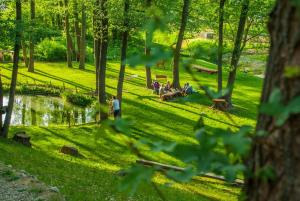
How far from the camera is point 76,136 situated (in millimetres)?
25375

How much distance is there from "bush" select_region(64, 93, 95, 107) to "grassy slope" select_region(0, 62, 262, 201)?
8.21 ft

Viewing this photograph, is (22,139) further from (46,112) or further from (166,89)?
(166,89)

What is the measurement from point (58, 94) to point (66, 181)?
2160cm

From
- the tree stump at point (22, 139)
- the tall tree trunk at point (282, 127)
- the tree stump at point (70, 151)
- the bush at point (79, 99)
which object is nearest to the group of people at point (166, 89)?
the bush at point (79, 99)

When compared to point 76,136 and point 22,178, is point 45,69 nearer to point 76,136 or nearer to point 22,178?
point 76,136

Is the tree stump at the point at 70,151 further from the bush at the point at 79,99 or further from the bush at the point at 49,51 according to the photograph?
the bush at the point at 49,51

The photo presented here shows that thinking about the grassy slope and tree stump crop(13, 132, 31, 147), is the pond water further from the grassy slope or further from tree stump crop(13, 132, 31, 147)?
tree stump crop(13, 132, 31, 147)

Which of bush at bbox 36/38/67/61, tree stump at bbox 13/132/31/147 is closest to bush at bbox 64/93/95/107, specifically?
tree stump at bbox 13/132/31/147

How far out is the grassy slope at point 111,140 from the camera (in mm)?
15555

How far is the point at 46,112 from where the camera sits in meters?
31.7

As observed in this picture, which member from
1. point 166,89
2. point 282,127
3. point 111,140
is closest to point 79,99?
point 166,89

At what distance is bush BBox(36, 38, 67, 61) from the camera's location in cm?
5122

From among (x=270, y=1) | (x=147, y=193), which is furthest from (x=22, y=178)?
(x=270, y=1)

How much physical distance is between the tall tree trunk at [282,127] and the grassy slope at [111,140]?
0.43m
